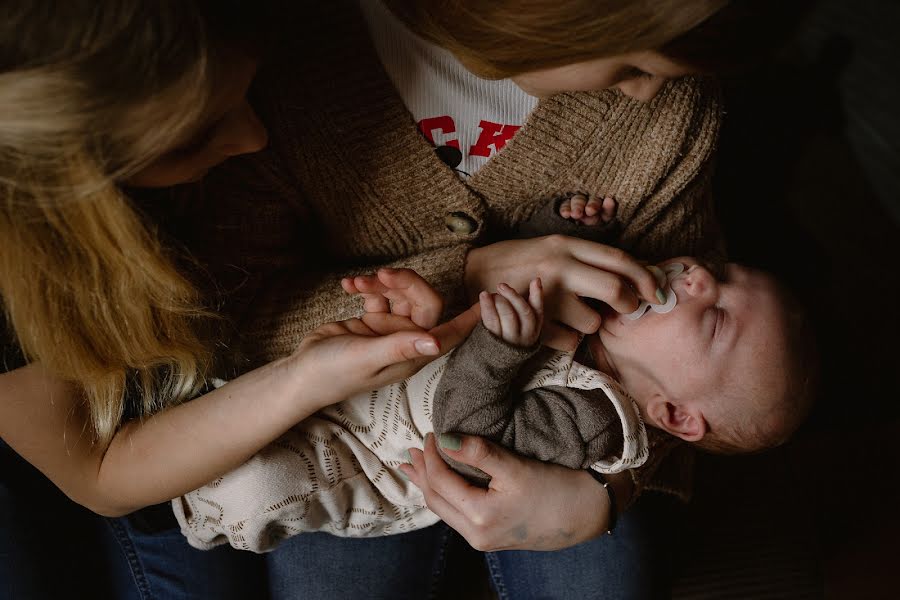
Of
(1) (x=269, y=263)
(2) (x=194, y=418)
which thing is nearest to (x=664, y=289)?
(1) (x=269, y=263)

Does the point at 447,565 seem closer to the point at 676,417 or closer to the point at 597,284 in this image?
the point at 676,417

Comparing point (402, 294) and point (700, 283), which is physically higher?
point (402, 294)

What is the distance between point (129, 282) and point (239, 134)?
21 cm

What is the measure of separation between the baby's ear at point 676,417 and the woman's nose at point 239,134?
27.1 inches

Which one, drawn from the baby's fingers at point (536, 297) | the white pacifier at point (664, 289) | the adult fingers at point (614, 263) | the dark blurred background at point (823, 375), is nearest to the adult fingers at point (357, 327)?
the baby's fingers at point (536, 297)

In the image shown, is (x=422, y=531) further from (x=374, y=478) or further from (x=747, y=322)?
(x=747, y=322)

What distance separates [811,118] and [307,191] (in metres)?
1.05

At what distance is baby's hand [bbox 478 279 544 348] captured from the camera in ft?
2.90

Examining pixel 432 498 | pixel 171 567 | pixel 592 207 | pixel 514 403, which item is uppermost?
pixel 592 207

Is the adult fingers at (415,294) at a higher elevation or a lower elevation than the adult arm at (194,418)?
higher

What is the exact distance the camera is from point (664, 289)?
1.05 metres

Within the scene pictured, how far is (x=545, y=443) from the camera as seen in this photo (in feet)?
3.32

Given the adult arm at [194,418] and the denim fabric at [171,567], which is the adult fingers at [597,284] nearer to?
the adult arm at [194,418]

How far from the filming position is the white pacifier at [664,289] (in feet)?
3.43
